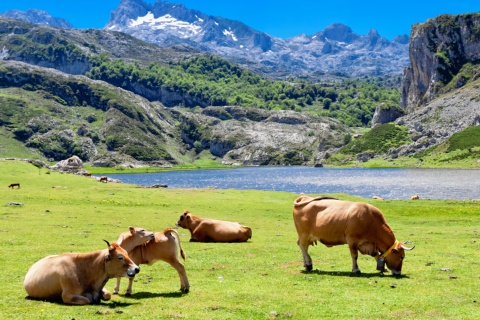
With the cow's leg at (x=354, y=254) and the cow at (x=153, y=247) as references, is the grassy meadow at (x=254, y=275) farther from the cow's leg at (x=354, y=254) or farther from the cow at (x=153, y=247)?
the cow at (x=153, y=247)

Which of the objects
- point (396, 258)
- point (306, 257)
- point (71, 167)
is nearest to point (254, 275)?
point (306, 257)

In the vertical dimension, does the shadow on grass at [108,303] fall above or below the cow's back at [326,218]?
below

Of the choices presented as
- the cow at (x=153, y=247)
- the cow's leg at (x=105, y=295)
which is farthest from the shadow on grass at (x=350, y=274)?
the cow's leg at (x=105, y=295)

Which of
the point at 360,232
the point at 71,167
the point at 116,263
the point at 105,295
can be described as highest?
the point at 360,232

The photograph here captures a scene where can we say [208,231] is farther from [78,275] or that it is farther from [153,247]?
[78,275]

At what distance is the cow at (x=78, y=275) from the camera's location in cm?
1447

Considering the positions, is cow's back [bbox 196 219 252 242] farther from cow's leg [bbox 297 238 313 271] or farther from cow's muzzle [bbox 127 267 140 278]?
cow's muzzle [bbox 127 267 140 278]

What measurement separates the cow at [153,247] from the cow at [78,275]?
1718 millimetres

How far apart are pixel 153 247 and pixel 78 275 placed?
9.73 feet

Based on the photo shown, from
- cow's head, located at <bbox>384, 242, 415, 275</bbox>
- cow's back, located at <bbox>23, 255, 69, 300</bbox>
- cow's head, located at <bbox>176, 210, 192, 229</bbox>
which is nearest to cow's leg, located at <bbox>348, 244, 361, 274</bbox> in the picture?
cow's head, located at <bbox>384, 242, 415, 275</bbox>

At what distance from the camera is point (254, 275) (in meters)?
19.3

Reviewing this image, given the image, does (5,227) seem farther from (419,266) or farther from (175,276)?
(419,266)

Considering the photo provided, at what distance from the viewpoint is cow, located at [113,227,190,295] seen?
16391mm

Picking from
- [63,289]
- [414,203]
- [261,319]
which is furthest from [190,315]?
[414,203]
